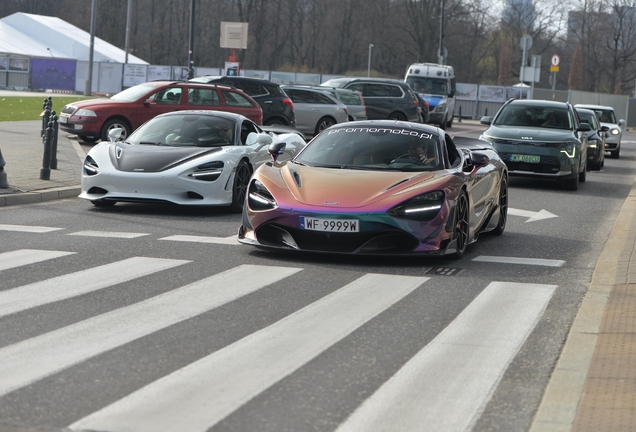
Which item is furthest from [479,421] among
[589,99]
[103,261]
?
[589,99]

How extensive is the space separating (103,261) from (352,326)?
3.03 m

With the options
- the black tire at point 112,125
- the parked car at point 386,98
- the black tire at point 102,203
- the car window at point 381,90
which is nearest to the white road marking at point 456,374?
the black tire at point 102,203

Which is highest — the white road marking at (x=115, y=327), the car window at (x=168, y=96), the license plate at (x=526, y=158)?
the car window at (x=168, y=96)

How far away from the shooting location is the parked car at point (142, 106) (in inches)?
930

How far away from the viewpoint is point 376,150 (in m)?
10.4

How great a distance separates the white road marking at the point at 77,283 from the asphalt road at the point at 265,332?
0.08 feet

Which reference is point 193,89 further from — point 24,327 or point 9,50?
point 9,50

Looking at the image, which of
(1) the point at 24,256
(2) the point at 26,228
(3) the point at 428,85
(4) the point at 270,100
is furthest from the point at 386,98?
(1) the point at 24,256

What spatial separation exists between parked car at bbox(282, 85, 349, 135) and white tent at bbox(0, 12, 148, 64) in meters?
37.0

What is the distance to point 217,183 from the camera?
12.7 meters

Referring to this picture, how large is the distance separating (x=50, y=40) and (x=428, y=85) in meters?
33.4

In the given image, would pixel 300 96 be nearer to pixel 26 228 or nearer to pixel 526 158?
pixel 526 158

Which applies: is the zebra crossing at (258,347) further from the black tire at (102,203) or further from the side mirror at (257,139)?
the side mirror at (257,139)

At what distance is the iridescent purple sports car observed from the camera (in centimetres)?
904
